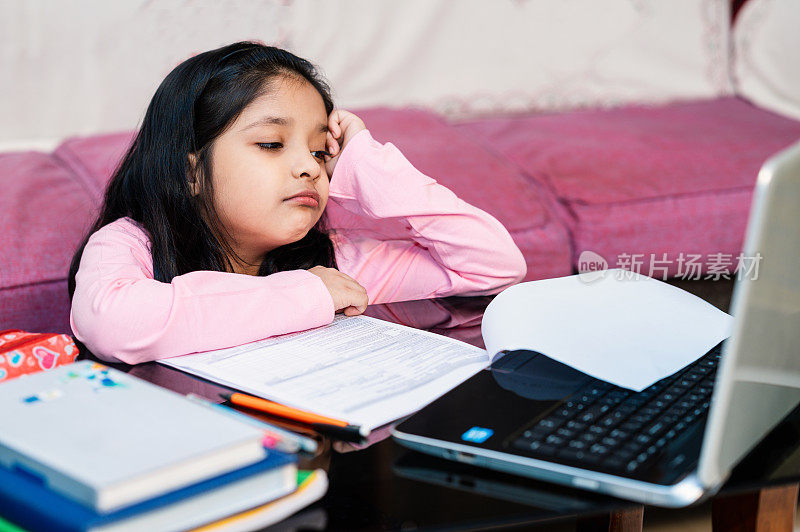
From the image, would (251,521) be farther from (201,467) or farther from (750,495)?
(750,495)

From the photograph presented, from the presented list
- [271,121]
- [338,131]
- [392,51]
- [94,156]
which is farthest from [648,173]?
[94,156]

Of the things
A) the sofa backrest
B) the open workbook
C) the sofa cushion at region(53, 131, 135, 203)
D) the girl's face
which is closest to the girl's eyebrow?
the girl's face

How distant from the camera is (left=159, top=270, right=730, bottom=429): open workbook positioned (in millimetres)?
723

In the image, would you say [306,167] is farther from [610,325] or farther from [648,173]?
[648,173]

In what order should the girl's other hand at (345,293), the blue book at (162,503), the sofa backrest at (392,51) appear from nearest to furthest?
the blue book at (162,503)
the girl's other hand at (345,293)
the sofa backrest at (392,51)

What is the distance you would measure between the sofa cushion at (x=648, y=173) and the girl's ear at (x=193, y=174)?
78 centimetres

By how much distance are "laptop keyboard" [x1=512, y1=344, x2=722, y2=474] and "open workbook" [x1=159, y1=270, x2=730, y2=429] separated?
0.05ft

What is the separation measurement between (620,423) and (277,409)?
Result: 25 cm

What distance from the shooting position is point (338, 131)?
3.74ft

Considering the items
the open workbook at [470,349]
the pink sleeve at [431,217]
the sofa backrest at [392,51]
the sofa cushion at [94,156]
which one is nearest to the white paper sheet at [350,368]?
the open workbook at [470,349]

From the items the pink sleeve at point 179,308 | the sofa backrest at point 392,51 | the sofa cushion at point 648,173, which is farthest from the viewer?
the sofa backrest at point 392,51

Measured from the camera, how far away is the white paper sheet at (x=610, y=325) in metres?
0.75

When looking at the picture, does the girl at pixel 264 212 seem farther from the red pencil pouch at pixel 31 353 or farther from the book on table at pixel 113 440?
the book on table at pixel 113 440

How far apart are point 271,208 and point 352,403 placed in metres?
0.41
